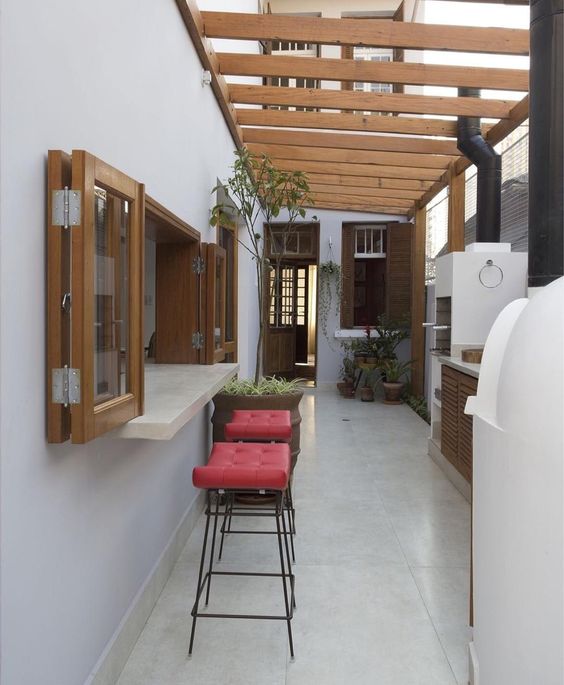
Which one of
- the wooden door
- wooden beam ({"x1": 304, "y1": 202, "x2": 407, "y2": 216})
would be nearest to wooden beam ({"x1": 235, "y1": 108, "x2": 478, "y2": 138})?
wooden beam ({"x1": 304, "y1": 202, "x2": 407, "y2": 216})

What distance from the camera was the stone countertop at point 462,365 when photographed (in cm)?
428

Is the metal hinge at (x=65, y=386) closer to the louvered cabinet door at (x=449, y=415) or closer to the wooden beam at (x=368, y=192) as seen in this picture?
the louvered cabinet door at (x=449, y=415)

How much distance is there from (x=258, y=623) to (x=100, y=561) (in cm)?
93

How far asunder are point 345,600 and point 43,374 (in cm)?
199

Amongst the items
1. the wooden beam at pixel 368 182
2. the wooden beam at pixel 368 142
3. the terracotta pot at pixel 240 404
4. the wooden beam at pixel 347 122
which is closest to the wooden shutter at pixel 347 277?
the wooden beam at pixel 368 182

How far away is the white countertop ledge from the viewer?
1951 mm

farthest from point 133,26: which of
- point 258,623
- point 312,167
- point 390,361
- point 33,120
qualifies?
point 390,361

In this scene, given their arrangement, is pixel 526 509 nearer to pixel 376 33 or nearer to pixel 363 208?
pixel 376 33

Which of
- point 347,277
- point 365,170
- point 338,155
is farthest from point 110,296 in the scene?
point 347,277

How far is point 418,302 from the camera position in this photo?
29.2ft

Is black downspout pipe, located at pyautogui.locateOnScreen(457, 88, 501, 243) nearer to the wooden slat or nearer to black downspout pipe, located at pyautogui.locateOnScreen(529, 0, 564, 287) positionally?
black downspout pipe, located at pyautogui.locateOnScreen(529, 0, 564, 287)

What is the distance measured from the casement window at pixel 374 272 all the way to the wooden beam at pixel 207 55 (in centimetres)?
465

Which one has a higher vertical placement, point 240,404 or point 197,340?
point 197,340

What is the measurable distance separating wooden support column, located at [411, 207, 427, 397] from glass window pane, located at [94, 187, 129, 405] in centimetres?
731
